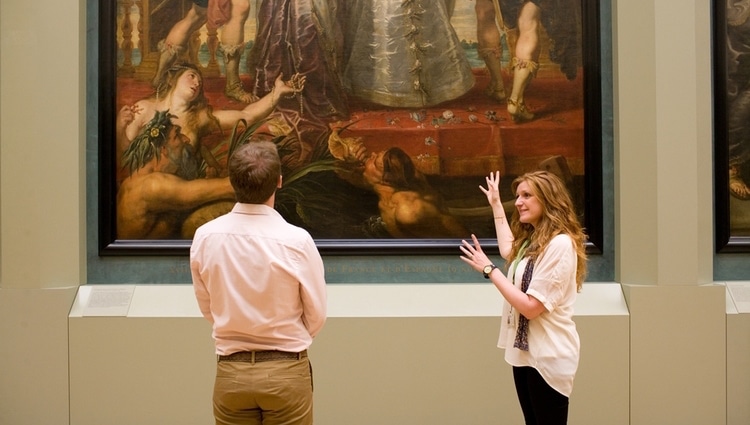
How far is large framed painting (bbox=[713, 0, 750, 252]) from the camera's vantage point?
746 centimetres

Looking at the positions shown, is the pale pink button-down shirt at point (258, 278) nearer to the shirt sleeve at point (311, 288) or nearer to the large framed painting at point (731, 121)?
the shirt sleeve at point (311, 288)

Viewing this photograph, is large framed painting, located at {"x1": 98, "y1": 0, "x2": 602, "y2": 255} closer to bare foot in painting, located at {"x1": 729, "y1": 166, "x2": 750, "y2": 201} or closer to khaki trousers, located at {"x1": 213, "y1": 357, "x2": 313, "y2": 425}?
bare foot in painting, located at {"x1": 729, "y1": 166, "x2": 750, "y2": 201}

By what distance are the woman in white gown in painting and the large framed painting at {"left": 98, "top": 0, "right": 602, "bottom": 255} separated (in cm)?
1

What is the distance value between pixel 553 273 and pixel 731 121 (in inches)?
171

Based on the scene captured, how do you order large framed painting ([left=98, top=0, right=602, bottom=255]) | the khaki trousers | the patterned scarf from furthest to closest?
1. large framed painting ([left=98, top=0, right=602, bottom=255])
2. the patterned scarf
3. the khaki trousers

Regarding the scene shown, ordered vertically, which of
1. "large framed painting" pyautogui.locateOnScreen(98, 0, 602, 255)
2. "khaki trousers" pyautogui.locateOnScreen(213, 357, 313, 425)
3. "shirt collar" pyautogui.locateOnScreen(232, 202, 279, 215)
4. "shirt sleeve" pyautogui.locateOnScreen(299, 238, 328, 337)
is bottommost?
"khaki trousers" pyautogui.locateOnScreen(213, 357, 313, 425)

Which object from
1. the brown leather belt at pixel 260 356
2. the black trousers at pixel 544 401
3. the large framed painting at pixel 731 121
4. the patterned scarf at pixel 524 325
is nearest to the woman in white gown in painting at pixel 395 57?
the large framed painting at pixel 731 121

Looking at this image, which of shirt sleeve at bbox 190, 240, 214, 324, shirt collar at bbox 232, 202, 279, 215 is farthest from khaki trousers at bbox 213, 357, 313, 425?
shirt collar at bbox 232, 202, 279, 215

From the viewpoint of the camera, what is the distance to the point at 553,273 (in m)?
4.23

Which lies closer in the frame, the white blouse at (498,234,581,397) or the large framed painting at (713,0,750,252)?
the white blouse at (498,234,581,397)

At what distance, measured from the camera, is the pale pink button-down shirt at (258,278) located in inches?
141

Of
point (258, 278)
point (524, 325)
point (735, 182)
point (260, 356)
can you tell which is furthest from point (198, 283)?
point (735, 182)

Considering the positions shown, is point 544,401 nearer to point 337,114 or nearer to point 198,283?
point 198,283

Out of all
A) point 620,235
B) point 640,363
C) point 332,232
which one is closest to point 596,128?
point 620,235
